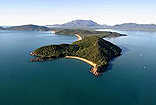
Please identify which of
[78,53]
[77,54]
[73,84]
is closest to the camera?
[73,84]

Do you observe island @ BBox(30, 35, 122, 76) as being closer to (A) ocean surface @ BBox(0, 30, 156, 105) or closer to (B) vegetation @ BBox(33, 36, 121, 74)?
(B) vegetation @ BBox(33, 36, 121, 74)

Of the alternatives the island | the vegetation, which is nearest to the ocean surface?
the island

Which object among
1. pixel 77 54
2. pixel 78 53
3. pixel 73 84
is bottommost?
pixel 73 84

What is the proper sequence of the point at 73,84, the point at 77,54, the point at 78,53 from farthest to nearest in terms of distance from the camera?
the point at 78,53 → the point at 77,54 → the point at 73,84

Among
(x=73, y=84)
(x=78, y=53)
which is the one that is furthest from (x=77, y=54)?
(x=73, y=84)

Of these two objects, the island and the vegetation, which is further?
the vegetation

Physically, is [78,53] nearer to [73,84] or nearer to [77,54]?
[77,54]

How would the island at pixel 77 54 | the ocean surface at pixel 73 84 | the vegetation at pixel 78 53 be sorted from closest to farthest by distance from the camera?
the ocean surface at pixel 73 84, the island at pixel 77 54, the vegetation at pixel 78 53

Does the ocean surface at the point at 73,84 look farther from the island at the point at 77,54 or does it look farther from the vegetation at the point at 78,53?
the vegetation at the point at 78,53

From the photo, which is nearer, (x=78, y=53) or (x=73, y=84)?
(x=73, y=84)

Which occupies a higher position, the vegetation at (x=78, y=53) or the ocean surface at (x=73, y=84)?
the vegetation at (x=78, y=53)

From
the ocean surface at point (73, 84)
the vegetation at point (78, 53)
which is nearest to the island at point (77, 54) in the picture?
the vegetation at point (78, 53)
